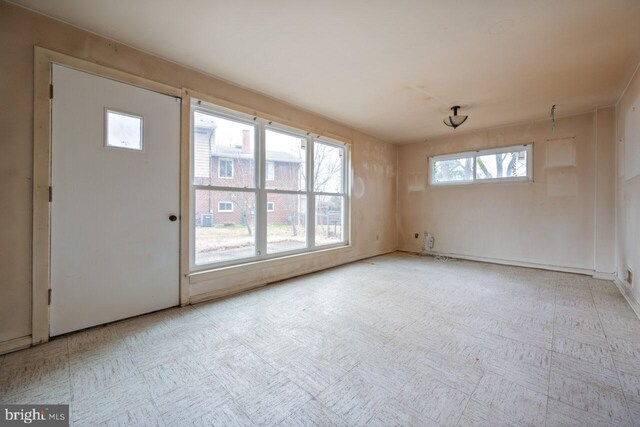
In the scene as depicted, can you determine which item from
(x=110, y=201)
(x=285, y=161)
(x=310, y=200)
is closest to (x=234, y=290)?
(x=110, y=201)

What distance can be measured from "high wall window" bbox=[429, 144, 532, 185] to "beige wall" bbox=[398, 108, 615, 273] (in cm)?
12

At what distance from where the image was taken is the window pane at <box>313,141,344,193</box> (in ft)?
14.6

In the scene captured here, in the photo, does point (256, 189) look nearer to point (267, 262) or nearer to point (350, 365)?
point (267, 262)

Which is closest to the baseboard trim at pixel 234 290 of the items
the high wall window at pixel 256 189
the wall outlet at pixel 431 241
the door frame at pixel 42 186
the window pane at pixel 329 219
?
the high wall window at pixel 256 189

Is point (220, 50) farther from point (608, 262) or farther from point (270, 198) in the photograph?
point (608, 262)

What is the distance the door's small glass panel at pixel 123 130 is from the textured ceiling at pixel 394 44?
686 millimetres

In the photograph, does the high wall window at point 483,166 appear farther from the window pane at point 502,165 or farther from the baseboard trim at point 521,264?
the baseboard trim at point 521,264

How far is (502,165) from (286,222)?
4150 millimetres

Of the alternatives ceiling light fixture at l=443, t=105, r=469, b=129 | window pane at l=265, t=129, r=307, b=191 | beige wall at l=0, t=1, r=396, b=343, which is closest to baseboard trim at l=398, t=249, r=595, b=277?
ceiling light fixture at l=443, t=105, r=469, b=129

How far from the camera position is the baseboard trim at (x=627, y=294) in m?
2.66

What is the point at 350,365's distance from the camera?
5.85ft

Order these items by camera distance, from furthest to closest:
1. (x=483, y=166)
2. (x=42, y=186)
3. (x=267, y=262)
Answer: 1. (x=483, y=166)
2. (x=267, y=262)
3. (x=42, y=186)

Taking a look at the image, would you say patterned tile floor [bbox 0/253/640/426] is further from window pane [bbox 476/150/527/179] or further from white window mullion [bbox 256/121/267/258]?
window pane [bbox 476/150/527/179]

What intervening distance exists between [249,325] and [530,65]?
150 inches
